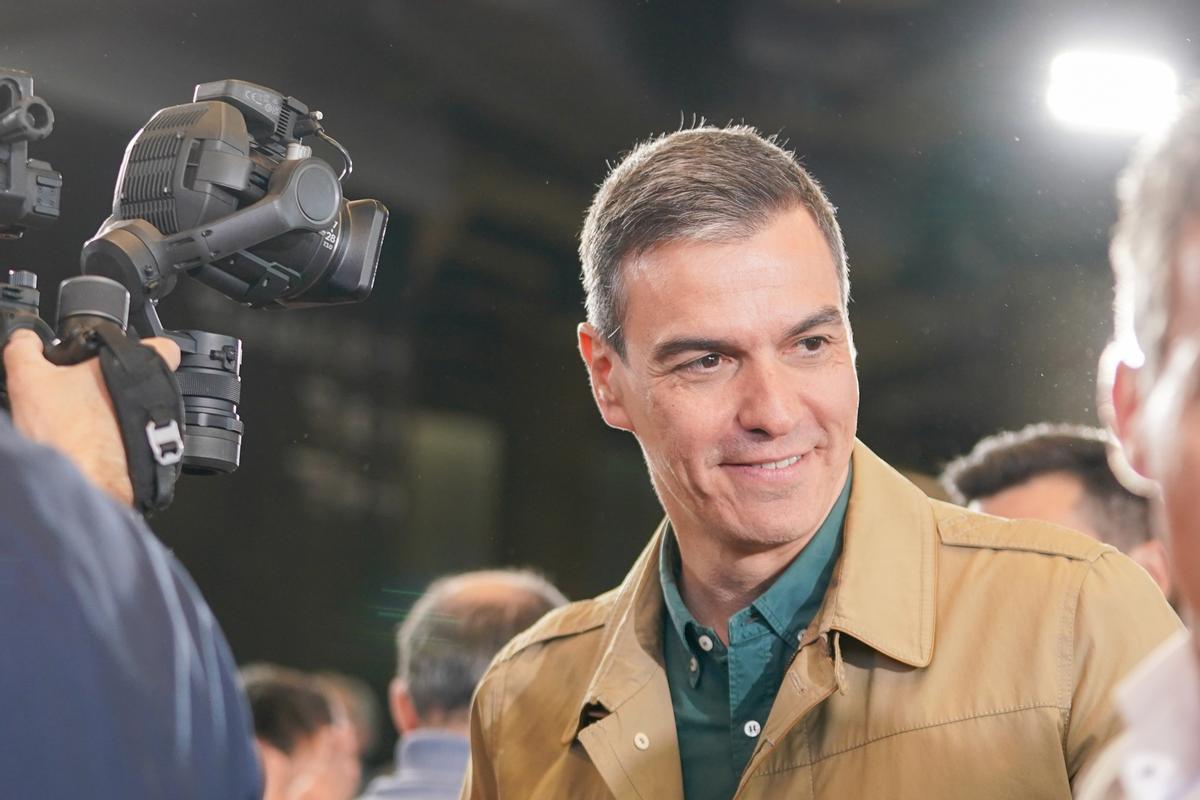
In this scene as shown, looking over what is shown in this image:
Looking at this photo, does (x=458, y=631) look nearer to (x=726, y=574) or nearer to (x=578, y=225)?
(x=578, y=225)

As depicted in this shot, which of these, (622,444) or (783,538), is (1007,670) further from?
(622,444)

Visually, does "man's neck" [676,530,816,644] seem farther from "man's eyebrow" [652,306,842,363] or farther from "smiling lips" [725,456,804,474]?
"man's eyebrow" [652,306,842,363]

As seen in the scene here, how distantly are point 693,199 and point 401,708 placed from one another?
147 centimetres

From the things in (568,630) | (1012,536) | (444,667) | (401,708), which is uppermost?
(1012,536)

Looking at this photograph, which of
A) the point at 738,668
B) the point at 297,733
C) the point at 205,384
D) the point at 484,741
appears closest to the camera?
the point at 205,384

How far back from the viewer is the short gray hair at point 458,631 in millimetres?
2578

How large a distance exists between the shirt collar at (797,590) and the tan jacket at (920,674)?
0.04 m

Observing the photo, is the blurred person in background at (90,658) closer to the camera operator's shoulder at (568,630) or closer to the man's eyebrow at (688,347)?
the man's eyebrow at (688,347)

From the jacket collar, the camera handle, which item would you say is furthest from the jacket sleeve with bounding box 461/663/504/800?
the camera handle

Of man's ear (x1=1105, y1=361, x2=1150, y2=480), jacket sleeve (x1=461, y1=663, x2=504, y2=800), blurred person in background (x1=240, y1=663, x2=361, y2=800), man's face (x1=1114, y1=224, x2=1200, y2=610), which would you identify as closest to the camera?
man's face (x1=1114, y1=224, x2=1200, y2=610)

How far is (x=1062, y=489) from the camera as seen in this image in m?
2.69

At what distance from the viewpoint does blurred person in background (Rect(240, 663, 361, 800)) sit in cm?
275

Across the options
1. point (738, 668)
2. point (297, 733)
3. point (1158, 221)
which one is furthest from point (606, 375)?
point (297, 733)

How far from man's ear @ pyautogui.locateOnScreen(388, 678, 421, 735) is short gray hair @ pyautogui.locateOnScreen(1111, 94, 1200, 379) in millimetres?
2059
